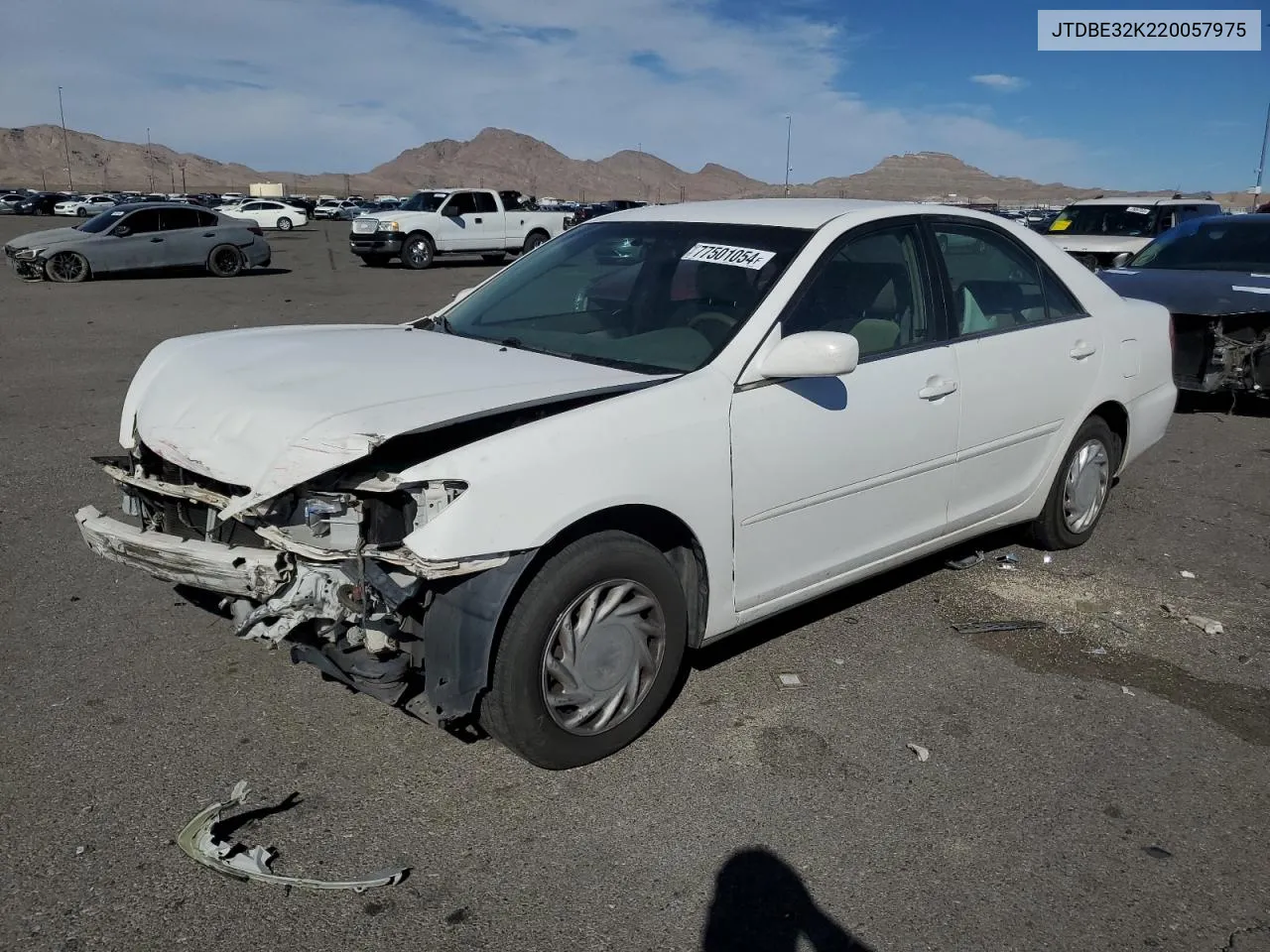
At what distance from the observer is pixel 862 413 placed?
3809 millimetres

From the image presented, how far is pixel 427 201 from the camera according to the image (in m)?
25.8

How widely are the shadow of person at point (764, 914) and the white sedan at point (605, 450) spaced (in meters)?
0.68

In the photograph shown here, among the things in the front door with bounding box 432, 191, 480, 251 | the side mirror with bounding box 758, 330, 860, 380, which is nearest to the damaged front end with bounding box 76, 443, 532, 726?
the side mirror with bounding box 758, 330, 860, 380

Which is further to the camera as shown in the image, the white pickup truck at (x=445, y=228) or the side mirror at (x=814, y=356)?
the white pickup truck at (x=445, y=228)

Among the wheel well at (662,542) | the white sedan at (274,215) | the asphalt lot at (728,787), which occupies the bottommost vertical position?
the asphalt lot at (728,787)

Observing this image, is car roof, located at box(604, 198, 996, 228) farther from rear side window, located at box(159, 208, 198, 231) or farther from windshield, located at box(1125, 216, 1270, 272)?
rear side window, located at box(159, 208, 198, 231)

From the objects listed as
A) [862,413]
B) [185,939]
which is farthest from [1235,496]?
[185,939]

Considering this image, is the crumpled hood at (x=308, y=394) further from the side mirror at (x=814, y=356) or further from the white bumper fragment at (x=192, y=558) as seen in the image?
the side mirror at (x=814, y=356)

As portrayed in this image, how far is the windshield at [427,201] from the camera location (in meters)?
25.5

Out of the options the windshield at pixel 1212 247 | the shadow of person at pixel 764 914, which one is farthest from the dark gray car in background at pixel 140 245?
the shadow of person at pixel 764 914

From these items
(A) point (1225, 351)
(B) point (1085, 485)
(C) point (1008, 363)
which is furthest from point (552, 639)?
(A) point (1225, 351)

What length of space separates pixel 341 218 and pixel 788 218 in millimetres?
63004

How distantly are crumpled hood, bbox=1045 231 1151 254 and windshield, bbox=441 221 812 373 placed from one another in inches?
458

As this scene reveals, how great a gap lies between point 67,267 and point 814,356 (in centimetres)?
1964
